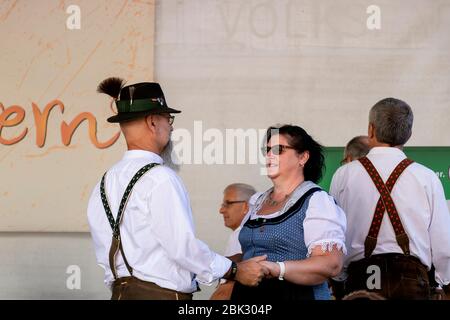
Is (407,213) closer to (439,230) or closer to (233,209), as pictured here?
(439,230)

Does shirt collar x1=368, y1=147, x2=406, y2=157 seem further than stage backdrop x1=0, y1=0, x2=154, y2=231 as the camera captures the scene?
No

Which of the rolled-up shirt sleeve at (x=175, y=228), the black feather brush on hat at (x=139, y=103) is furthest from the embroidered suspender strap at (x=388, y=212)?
the black feather brush on hat at (x=139, y=103)

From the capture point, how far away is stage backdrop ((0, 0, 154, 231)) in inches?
247

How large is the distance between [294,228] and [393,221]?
Result: 59 centimetres

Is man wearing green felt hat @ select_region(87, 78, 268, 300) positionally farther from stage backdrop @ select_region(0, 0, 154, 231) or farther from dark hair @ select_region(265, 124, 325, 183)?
stage backdrop @ select_region(0, 0, 154, 231)

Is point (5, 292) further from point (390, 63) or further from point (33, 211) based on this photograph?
point (390, 63)

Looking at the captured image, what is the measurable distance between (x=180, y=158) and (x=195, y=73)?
0.57 metres

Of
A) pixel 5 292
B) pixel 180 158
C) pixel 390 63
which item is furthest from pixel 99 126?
pixel 390 63

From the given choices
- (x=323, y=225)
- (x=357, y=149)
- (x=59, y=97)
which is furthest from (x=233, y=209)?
(x=323, y=225)

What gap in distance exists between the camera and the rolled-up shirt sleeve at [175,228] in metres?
3.50

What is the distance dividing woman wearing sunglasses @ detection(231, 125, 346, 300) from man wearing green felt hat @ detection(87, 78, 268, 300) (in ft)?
0.34

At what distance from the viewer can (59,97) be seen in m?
6.29

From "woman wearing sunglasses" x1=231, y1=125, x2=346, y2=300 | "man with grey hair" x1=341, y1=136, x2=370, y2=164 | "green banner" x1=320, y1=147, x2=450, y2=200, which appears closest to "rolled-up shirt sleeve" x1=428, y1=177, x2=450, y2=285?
"woman wearing sunglasses" x1=231, y1=125, x2=346, y2=300

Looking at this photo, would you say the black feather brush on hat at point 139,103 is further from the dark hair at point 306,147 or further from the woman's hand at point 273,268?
the woman's hand at point 273,268
